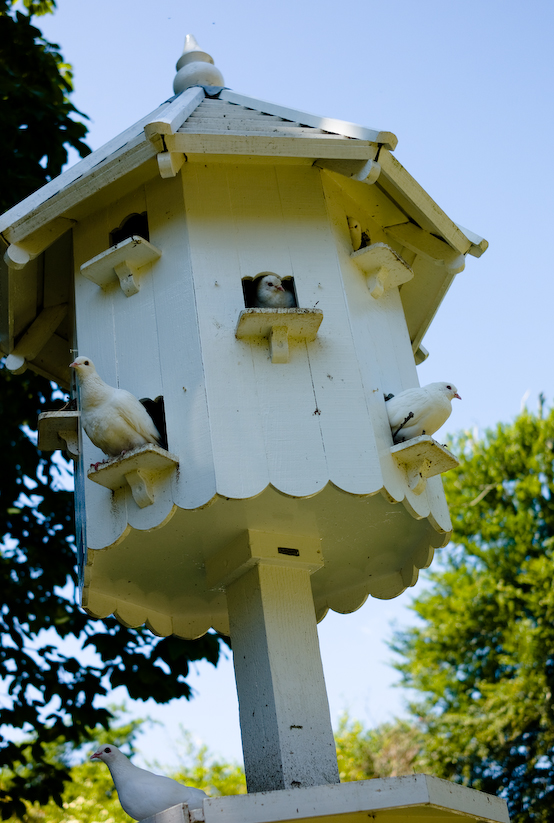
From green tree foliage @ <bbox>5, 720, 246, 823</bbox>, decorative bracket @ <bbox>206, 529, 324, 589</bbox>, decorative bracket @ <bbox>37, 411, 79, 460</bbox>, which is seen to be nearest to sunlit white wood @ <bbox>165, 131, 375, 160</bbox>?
decorative bracket @ <bbox>37, 411, 79, 460</bbox>

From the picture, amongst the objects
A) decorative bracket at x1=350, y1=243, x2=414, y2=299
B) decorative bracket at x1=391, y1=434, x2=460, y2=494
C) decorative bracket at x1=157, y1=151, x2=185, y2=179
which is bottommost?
decorative bracket at x1=391, y1=434, x2=460, y2=494

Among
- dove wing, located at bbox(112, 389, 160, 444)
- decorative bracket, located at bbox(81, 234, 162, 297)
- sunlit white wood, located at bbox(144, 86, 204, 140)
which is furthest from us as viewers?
decorative bracket, located at bbox(81, 234, 162, 297)

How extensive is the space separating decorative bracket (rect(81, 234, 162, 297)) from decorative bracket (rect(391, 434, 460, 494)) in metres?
1.05

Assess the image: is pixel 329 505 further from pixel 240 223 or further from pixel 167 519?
pixel 240 223

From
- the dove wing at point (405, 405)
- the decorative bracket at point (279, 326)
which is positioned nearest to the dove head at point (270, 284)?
the decorative bracket at point (279, 326)

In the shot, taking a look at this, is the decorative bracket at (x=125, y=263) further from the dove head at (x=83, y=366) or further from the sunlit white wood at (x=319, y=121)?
the sunlit white wood at (x=319, y=121)

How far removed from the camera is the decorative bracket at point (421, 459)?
8.67 feet

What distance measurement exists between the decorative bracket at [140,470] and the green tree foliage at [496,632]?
30.7 ft

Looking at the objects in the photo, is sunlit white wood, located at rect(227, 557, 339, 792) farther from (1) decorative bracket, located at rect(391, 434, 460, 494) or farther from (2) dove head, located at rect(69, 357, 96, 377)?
(2) dove head, located at rect(69, 357, 96, 377)

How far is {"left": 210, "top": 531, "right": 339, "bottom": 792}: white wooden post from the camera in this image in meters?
2.51

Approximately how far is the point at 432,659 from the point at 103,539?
10.6 m

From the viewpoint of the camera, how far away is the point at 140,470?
8.21ft

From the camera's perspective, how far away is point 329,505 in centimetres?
275

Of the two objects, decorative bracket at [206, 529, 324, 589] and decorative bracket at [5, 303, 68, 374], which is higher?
decorative bracket at [5, 303, 68, 374]
